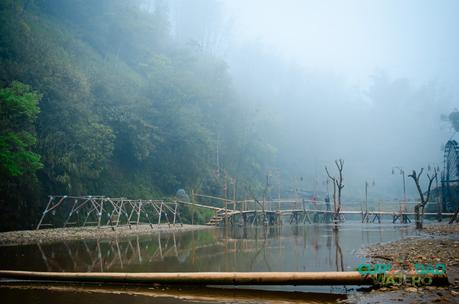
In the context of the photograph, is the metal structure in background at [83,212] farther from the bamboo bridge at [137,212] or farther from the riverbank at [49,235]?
the riverbank at [49,235]

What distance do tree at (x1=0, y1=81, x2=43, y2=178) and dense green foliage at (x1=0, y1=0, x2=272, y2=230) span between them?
2.0 inches

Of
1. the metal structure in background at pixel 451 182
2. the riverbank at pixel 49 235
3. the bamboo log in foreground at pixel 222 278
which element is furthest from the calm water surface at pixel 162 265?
the metal structure in background at pixel 451 182

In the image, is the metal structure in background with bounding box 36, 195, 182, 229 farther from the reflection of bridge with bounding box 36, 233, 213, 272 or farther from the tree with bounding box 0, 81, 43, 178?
the reflection of bridge with bounding box 36, 233, 213, 272

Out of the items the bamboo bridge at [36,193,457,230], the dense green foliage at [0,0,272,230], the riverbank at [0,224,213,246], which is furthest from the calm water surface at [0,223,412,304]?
the dense green foliage at [0,0,272,230]

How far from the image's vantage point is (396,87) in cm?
9600

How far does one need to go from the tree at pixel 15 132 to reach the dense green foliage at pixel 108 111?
0.05 metres

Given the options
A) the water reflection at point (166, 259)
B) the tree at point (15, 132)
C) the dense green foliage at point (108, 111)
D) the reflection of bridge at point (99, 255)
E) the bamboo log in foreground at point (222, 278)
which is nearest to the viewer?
the bamboo log in foreground at point (222, 278)

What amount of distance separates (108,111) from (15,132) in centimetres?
1118

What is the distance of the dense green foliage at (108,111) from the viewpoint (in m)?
20.3

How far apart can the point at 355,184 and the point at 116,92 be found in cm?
5196

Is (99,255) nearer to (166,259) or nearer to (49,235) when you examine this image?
(166,259)

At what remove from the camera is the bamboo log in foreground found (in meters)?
6.28

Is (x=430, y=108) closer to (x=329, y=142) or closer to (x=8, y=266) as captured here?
(x=329, y=142)

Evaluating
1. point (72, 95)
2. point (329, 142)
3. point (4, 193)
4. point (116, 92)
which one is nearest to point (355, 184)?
point (329, 142)
